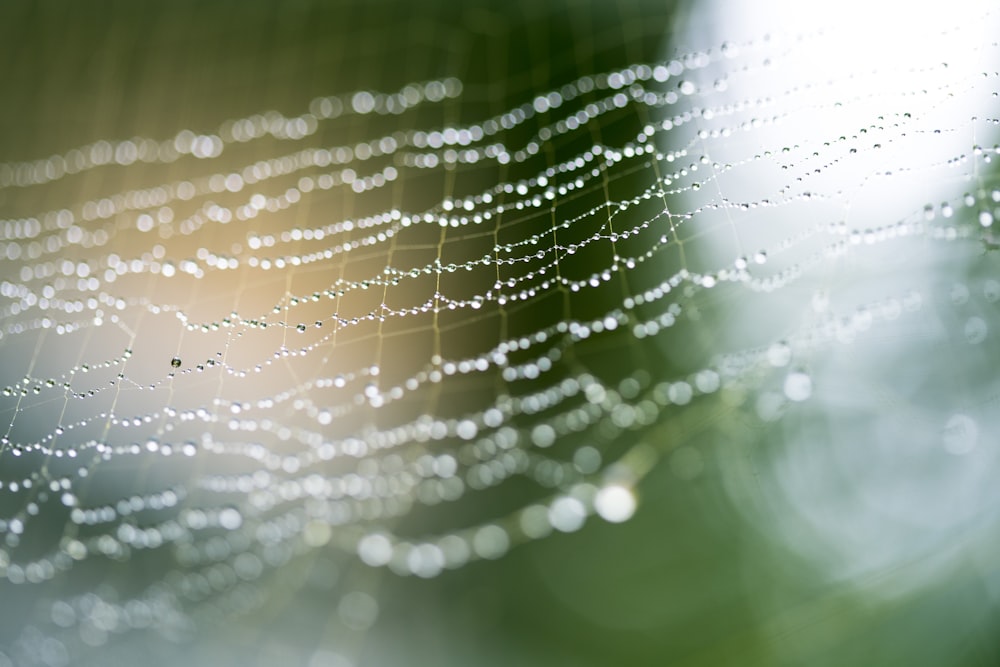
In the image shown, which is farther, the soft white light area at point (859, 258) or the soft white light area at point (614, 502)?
the soft white light area at point (614, 502)

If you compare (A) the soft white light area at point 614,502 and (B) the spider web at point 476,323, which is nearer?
(B) the spider web at point 476,323

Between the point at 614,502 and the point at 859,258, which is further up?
the point at 859,258

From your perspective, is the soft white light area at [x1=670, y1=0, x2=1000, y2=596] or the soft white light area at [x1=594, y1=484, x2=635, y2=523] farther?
the soft white light area at [x1=594, y1=484, x2=635, y2=523]

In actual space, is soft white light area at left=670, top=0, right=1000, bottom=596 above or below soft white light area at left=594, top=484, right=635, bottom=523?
above

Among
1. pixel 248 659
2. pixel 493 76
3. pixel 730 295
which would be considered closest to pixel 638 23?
pixel 493 76

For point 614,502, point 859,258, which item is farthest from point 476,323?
point 859,258

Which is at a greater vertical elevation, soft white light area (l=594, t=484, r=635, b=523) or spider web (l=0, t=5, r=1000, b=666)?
spider web (l=0, t=5, r=1000, b=666)

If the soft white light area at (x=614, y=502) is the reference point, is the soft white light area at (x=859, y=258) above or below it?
above

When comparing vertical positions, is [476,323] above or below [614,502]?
above

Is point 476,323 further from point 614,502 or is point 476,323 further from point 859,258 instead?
point 859,258
